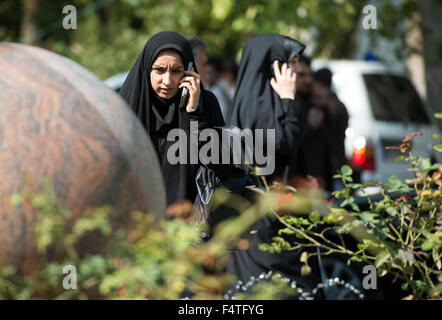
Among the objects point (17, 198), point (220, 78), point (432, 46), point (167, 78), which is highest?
point (220, 78)

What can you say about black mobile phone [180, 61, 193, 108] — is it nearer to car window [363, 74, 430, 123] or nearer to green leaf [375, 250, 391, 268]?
green leaf [375, 250, 391, 268]

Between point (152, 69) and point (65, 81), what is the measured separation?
1.45 m

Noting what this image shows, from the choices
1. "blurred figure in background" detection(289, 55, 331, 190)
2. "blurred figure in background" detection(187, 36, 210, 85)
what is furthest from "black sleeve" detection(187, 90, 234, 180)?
"blurred figure in background" detection(289, 55, 331, 190)

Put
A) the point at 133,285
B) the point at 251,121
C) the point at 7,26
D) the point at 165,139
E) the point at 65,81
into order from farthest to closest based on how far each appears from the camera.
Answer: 1. the point at 7,26
2. the point at 251,121
3. the point at 165,139
4. the point at 65,81
5. the point at 133,285

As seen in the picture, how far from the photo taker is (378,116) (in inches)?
416

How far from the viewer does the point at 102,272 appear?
7.52ft

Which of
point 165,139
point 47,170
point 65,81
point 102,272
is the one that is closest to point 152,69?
point 165,139

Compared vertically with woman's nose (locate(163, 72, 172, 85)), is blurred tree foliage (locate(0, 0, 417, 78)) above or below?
above

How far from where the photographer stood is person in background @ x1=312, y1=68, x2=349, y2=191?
7.50 m

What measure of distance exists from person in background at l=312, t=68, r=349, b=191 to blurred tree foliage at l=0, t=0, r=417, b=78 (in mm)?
3096

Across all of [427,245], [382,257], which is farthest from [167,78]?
[427,245]

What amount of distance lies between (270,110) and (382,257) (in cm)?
187

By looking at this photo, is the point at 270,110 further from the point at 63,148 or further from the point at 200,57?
the point at 63,148
